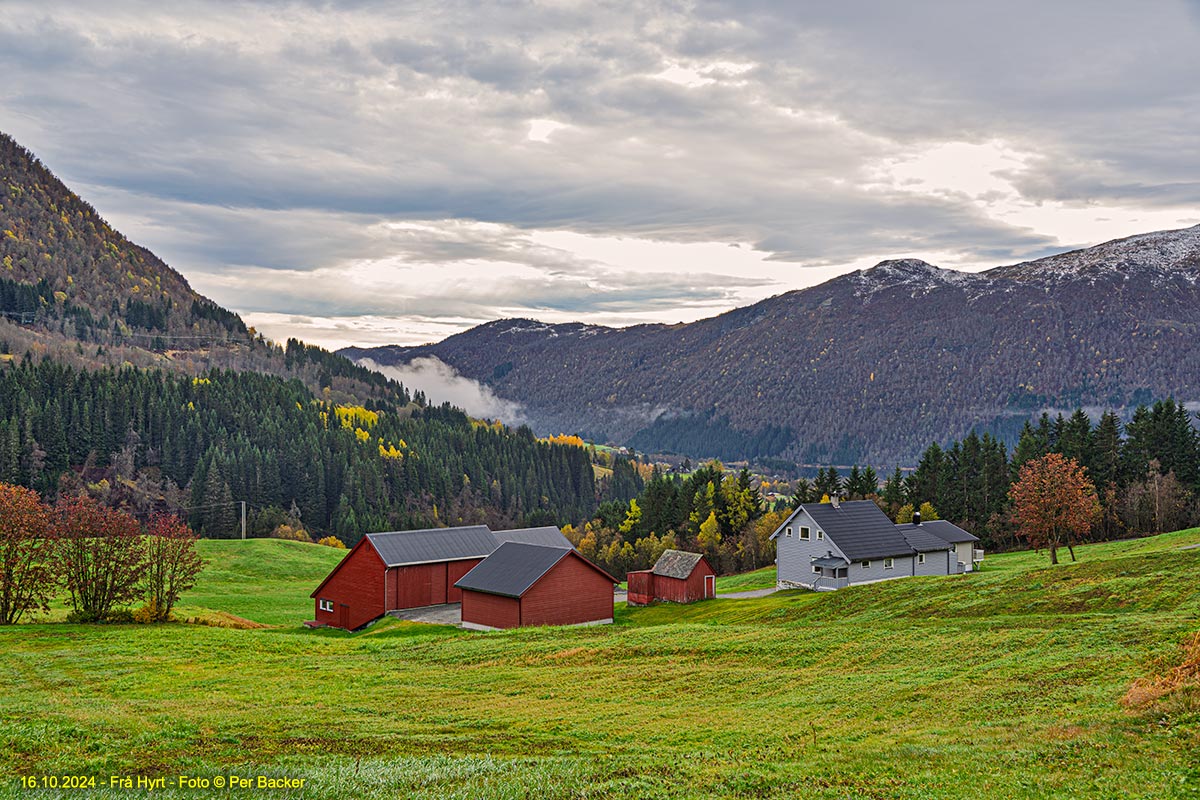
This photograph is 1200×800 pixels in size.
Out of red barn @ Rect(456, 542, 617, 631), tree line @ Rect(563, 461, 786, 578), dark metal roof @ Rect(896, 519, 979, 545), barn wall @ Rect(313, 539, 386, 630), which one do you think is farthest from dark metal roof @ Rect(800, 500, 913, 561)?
barn wall @ Rect(313, 539, 386, 630)

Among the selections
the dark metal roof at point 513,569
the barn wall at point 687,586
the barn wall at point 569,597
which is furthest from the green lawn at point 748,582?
the dark metal roof at point 513,569

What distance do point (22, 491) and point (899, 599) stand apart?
5058 cm

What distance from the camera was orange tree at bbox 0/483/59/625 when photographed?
4591cm

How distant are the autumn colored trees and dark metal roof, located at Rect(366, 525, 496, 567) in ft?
53.0

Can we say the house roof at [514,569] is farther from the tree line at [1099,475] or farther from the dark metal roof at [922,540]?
the tree line at [1099,475]

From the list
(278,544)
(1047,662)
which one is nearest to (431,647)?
(1047,662)

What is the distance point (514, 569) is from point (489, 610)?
3321 millimetres

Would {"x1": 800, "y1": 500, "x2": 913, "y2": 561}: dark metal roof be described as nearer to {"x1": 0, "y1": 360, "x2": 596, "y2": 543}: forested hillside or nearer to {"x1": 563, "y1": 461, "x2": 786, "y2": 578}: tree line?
{"x1": 563, "y1": 461, "x2": 786, "y2": 578}: tree line

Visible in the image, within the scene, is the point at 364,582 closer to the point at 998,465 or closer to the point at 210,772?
the point at 210,772

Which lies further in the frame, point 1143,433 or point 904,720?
point 1143,433

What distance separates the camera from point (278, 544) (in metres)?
106

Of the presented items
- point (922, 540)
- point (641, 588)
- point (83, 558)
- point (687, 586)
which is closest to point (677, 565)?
point (687, 586)

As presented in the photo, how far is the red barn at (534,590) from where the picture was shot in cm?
5647

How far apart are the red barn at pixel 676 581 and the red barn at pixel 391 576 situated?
14.6 m
